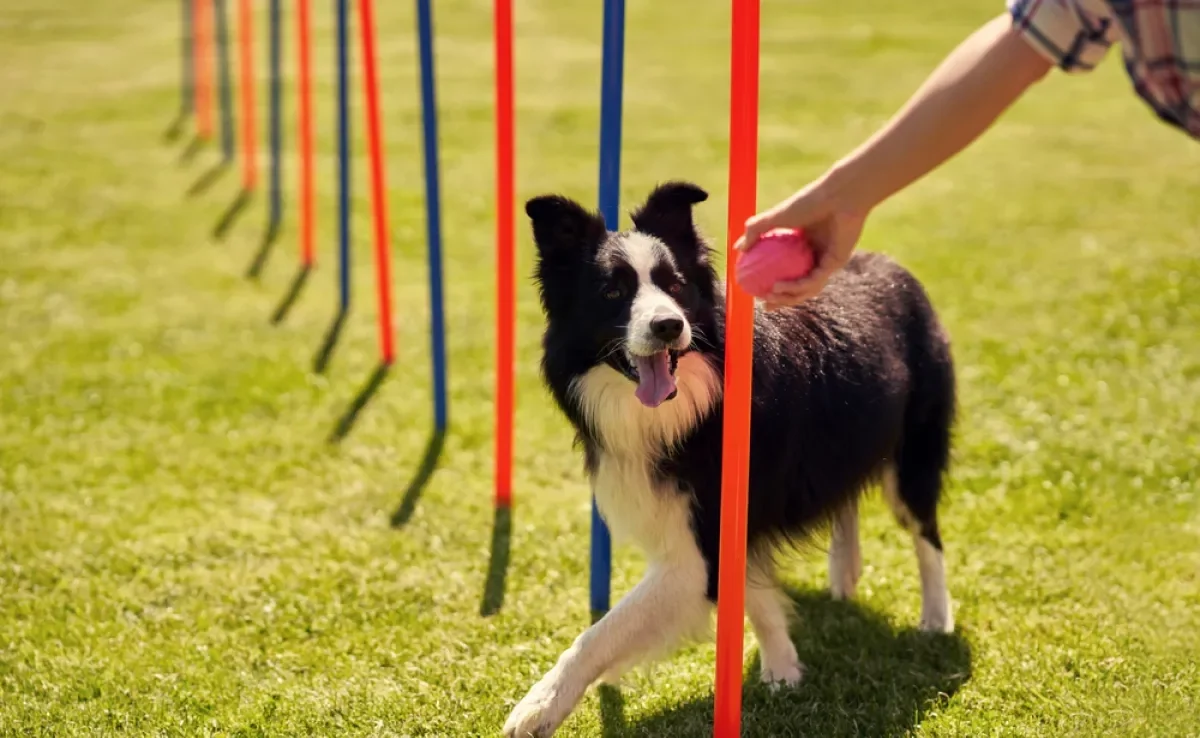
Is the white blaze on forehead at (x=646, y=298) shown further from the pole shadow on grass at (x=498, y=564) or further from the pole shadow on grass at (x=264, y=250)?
the pole shadow on grass at (x=264, y=250)

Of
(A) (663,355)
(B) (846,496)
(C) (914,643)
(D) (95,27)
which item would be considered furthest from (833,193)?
(D) (95,27)

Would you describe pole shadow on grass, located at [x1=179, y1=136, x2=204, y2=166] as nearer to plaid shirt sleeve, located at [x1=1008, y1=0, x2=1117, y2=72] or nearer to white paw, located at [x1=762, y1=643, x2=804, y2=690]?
white paw, located at [x1=762, y1=643, x2=804, y2=690]

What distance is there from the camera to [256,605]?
500cm

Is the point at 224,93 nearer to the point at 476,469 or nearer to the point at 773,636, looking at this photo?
the point at 476,469

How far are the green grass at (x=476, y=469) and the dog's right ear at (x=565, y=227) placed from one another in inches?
56.0

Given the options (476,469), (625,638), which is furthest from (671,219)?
(476,469)

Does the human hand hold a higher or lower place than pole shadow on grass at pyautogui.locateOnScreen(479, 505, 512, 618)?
higher

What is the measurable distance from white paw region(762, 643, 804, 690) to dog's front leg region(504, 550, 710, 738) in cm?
48

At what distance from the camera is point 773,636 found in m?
4.26

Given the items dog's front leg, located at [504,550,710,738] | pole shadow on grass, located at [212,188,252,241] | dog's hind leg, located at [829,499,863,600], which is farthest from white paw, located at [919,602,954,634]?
pole shadow on grass, located at [212,188,252,241]

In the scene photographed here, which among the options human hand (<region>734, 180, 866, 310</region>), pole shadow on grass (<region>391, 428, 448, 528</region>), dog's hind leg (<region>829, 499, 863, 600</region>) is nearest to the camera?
human hand (<region>734, 180, 866, 310</region>)

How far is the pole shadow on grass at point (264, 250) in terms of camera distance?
9.67 metres

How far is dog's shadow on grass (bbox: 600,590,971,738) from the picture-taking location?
13.0ft

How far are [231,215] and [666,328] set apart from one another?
8.51 metres
